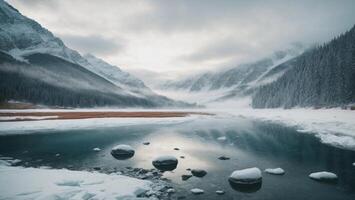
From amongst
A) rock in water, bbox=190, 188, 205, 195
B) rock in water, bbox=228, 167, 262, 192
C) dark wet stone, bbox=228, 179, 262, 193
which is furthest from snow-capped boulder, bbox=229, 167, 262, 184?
rock in water, bbox=190, 188, 205, 195

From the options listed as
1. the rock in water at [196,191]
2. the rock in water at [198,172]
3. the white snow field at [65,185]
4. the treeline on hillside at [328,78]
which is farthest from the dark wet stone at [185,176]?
the treeline on hillside at [328,78]

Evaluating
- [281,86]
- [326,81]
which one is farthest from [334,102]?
[281,86]

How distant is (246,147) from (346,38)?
83.0 m

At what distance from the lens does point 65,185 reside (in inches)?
648

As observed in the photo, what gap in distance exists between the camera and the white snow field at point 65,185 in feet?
47.5

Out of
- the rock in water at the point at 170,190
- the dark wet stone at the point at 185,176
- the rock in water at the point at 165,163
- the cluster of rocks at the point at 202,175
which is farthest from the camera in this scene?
the rock in water at the point at 165,163

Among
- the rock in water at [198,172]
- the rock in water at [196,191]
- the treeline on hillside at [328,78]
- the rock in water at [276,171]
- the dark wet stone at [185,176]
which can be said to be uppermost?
the treeline on hillside at [328,78]

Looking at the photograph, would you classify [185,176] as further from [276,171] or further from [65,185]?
[65,185]

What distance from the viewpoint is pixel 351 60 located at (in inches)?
3132

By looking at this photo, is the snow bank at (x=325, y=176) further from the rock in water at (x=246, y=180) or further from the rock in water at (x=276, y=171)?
the rock in water at (x=246, y=180)

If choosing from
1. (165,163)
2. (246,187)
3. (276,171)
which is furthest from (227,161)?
(246,187)

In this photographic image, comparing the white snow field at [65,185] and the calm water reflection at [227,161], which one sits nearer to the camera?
the white snow field at [65,185]

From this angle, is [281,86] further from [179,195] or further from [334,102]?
[179,195]

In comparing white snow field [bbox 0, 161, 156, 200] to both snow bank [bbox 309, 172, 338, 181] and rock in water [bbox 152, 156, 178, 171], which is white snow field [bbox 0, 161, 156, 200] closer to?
rock in water [bbox 152, 156, 178, 171]
